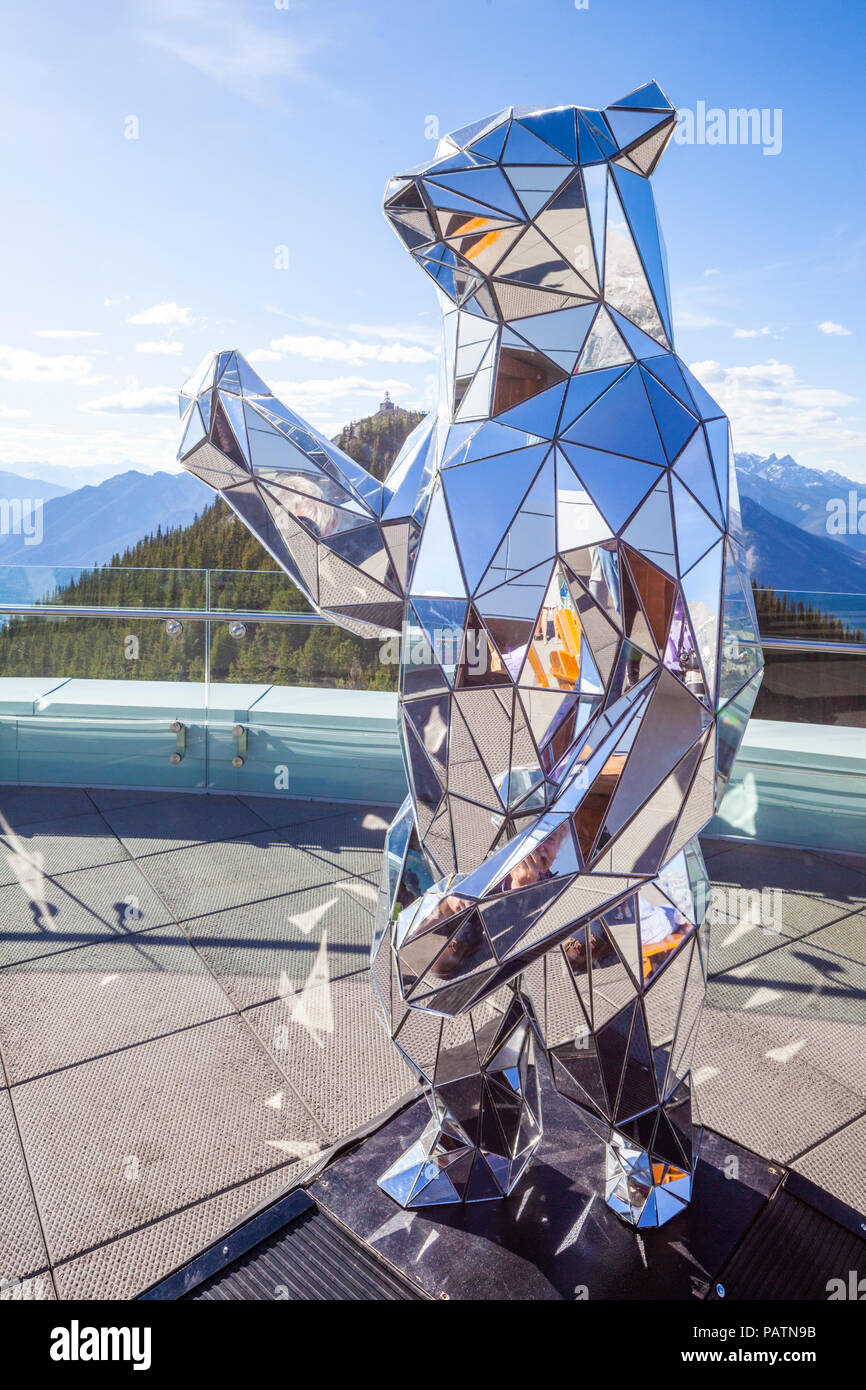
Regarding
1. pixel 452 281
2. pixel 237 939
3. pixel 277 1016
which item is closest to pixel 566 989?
pixel 452 281

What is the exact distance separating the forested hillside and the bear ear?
3647 mm

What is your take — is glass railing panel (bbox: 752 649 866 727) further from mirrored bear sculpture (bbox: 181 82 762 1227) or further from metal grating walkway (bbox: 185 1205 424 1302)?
metal grating walkway (bbox: 185 1205 424 1302)

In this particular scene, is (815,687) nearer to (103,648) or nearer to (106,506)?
(103,648)

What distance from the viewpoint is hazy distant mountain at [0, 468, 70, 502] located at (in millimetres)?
5744

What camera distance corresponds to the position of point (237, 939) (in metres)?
3.49

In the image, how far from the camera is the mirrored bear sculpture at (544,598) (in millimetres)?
1380

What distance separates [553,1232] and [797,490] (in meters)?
12.7

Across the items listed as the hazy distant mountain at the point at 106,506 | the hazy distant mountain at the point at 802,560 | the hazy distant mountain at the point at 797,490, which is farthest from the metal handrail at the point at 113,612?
the hazy distant mountain at the point at 106,506

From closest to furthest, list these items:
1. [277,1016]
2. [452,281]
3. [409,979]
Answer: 1. [409,979]
2. [452,281]
3. [277,1016]

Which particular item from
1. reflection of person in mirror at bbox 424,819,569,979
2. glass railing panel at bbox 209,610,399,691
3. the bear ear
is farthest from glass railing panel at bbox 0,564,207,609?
reflection of person in mirror at bbox 424,819,569,979

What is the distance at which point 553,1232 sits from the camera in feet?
6.15

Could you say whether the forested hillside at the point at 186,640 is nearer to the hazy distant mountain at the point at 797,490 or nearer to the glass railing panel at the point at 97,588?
the glass railing panel at the point at 97,588

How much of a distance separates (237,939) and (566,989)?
2159 millimetres
